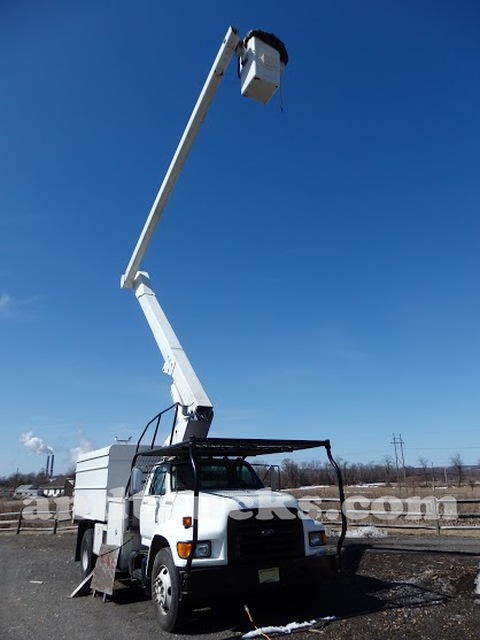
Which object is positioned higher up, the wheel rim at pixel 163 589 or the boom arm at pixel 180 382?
the boom arm at pixel 180 382

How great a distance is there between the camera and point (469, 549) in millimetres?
11047

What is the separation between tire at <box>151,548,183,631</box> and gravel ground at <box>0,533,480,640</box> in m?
0.22

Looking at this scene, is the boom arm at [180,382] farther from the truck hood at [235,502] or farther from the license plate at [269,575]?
the license plate at [269,575]

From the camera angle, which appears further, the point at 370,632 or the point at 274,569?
the point at 274,569

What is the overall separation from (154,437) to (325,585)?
3.73 metres

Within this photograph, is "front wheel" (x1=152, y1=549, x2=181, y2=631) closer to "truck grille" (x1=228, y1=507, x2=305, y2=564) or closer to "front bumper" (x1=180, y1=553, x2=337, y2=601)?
"front bumper" (x1=180, y1=553, x2=337, y2=601)

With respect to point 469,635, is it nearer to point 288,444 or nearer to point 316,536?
point 316,536

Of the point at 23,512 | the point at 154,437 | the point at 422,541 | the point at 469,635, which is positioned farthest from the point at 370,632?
the point at 23,512

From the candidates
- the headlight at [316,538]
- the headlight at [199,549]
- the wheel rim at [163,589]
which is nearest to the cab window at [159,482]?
the wheel rim at [163,589]

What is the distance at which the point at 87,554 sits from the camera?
10.3 metres

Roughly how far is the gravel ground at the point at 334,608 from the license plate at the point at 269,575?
570 millimetres

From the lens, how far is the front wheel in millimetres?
5988

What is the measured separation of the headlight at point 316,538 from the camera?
679 centimetres

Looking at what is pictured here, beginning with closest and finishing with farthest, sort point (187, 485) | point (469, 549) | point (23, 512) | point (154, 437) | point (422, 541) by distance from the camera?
point (187, 485)
point (154, 437)
point (469, 549)
point (422, 541)
point (23, 512)
